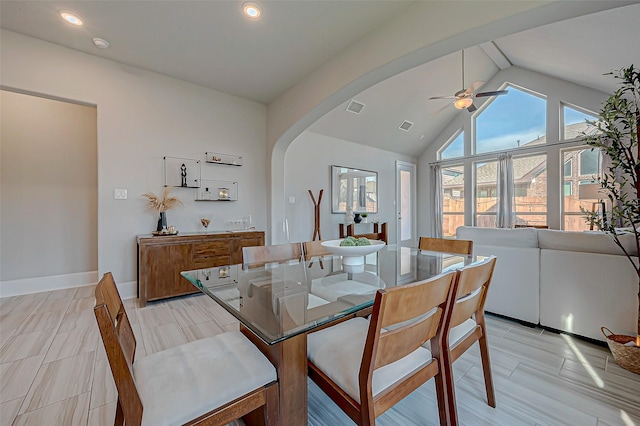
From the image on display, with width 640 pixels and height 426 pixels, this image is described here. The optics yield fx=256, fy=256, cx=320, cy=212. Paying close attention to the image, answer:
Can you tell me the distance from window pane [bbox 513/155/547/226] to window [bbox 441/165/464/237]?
1130 millimetres

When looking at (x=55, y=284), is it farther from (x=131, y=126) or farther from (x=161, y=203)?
(x=131, y=126)

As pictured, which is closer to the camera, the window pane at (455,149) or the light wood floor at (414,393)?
the light wood floor at (414,393)

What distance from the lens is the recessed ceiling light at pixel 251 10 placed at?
7.44ft

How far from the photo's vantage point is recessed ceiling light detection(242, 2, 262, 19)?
2.27 meters

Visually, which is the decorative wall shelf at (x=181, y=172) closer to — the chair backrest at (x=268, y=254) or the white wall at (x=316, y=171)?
the white wall at (x=316, y=171)

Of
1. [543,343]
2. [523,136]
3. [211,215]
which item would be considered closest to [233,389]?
[543,343]

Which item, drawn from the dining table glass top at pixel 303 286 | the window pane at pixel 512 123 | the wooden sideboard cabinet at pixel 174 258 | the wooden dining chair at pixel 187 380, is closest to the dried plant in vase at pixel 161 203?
the wooden sideboard cabinet at pixel 174 258

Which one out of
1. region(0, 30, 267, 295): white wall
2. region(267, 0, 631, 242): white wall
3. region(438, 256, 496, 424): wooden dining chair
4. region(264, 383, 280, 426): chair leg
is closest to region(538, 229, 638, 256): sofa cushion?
region(438, 256, 496, 424): wooden dining chair

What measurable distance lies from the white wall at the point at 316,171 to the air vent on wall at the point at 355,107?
71cm

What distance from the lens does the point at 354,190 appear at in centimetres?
546

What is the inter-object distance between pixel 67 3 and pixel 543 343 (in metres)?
4.93

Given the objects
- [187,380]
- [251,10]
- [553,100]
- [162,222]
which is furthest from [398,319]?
[553,100]

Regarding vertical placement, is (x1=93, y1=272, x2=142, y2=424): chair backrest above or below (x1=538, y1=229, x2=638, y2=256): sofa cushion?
below

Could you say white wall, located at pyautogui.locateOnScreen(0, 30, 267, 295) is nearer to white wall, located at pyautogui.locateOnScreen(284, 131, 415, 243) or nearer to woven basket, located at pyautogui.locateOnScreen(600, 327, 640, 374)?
Result: white wall, located at pyautogui.locateOnScreen(284, 131, 415, 243)
